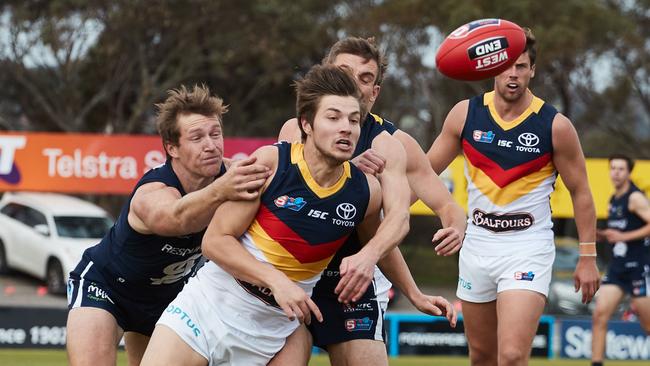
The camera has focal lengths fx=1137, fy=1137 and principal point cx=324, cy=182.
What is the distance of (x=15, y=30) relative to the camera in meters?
30.4

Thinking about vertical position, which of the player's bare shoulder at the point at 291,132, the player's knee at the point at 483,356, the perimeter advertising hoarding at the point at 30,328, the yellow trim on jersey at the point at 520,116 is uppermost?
the yellow trim on jersey at the point at 520,116

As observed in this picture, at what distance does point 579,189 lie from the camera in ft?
24.4

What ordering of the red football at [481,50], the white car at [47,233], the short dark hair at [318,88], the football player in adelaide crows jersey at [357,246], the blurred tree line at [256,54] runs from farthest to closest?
1. the blurred tree line at [256,54]
2. the white car at [47,233]
3. the red football at [481,50]
4. the football player in adelaide crows jersey at [357,246]
5. the short dark hair at [318,88]

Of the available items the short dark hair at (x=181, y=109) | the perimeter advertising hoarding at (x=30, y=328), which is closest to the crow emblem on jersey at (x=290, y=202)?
the short dark hair at (x=181, y=109)

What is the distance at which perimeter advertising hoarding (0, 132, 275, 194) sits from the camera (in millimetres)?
19188

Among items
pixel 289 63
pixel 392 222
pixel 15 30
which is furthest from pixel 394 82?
pixel 392 222

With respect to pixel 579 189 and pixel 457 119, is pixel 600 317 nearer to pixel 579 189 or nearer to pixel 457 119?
pixel 579 189

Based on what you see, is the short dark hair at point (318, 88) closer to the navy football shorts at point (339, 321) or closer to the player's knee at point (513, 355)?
the navy football shorts at point (339, 321)

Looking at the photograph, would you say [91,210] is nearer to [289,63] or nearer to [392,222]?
[289,63]

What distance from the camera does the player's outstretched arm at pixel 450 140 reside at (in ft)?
25.1

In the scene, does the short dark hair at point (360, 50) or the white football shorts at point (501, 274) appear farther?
the white football shorts at point (501, 274)

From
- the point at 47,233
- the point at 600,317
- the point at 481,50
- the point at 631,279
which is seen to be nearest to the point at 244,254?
the point at 481,50

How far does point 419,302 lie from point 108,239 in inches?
76.8

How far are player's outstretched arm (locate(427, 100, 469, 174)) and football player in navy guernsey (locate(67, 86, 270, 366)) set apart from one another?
181 cm
